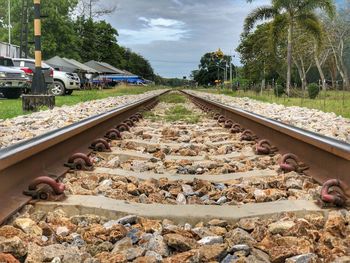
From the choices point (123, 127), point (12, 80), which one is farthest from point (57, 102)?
point (123, 127)

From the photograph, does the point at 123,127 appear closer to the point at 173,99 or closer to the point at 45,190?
the point at 45,190

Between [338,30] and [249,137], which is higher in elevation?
[338,30]

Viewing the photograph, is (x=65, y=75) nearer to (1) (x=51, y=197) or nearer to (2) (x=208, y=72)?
(1) (x=51, y=197)

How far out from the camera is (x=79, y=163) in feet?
15.4

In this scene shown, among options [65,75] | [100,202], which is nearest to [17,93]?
[65,75]

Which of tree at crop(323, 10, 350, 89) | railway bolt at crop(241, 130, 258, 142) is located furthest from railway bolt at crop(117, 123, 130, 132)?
tree at crop(323, 10, 350, 89)

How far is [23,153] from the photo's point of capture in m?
3.62

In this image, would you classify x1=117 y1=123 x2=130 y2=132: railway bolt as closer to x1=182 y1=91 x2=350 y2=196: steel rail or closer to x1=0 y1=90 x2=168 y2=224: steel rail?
x1=0 y1=90 x2=168 y2=224: steel rail

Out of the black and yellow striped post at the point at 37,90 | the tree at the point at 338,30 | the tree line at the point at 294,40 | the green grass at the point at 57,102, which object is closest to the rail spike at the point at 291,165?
the green grass at the point at 57,102

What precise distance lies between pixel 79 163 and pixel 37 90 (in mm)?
9478

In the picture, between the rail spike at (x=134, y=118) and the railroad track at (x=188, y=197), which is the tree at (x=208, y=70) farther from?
the railroad track at (x=188, y=197)

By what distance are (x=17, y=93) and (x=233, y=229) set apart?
19565mm

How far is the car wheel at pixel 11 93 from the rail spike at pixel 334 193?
1894cm

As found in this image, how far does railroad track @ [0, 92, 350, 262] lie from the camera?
2.73 meters
